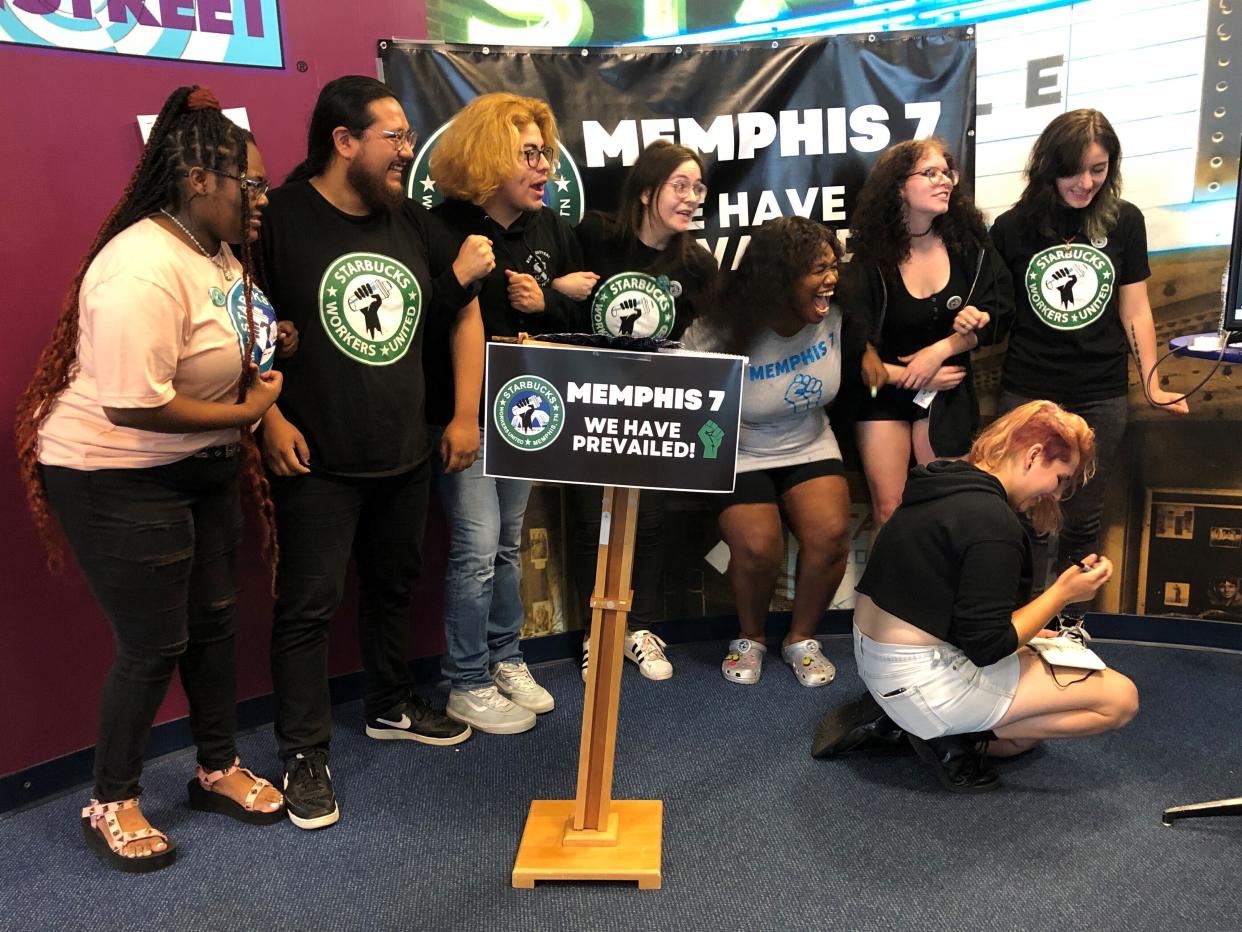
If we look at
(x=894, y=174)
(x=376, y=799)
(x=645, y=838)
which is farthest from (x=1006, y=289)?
(x=376, y=799)

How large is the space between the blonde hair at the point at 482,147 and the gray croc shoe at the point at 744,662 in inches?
64.3

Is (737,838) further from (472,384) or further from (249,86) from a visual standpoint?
(249,86)

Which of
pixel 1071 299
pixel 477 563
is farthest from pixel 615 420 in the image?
pixel 1071 299

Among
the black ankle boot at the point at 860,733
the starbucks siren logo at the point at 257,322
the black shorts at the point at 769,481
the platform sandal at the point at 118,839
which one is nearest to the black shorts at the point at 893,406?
the black shorts at the point at 769,481

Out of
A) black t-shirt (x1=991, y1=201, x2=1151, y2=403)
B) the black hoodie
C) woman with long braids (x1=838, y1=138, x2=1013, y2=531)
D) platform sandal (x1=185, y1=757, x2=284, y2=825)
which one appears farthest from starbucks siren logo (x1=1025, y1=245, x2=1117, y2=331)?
platform sandal (x1=185, y1=757, x2=284, y2=825)

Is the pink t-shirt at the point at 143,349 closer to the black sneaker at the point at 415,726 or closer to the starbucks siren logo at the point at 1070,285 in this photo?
the black sneaker at the point at 415,726

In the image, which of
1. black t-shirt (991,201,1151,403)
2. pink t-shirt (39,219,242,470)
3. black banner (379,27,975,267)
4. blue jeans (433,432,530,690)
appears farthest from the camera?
black banner (379,27,975,267)

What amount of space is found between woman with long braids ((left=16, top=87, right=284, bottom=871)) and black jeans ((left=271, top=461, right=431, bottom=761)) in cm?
20

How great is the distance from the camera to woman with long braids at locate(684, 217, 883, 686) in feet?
9.34

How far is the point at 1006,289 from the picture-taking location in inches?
116

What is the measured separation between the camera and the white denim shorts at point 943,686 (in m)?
2.23

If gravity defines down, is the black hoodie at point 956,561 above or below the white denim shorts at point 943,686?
above

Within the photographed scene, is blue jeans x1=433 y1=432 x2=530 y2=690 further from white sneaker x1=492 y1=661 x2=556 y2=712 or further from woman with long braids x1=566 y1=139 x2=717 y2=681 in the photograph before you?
woman with long braids x1=566 y1=139 x2=717 y2=681

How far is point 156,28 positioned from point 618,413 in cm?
165
